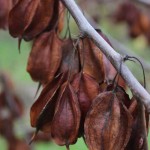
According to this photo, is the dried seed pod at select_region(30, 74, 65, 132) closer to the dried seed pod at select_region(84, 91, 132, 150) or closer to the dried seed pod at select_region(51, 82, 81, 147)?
the dried seed pod at select_region(51, 82, 81, 147)

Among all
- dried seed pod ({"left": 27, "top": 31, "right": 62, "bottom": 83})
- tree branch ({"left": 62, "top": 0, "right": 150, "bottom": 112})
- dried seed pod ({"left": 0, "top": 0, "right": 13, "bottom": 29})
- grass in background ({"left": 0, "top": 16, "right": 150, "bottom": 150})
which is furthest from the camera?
grass in background ({"left": 0, "top": 16, "right": 150, "bottom": 150})

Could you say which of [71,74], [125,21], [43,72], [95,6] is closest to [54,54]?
[43,72]

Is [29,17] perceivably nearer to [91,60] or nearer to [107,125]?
[91,60]

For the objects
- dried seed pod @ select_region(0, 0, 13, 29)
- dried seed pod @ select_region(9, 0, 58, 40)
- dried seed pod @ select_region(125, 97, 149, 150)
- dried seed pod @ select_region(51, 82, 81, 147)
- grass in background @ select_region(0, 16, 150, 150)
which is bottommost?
grass in background @ select_region(0, 16, 150, 150)

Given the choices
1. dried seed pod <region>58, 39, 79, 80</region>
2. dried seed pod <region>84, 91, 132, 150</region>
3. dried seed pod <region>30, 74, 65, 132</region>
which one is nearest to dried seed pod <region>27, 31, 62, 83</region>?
dried seed pod <region>58, 39, 79, 80</region>

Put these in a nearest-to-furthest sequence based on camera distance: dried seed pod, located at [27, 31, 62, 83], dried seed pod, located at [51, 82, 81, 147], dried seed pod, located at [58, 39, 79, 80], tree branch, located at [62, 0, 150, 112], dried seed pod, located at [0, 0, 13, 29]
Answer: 1. tree branch, located at [62, 0, 150, 112]
2. dried seed pod, located at [51, 82, 81, 147]
3. dried seed pod, located at [58, 39, 79, 80]
4. dried seed pod, located at [27, 31, 62, 83]
5. dried seed pod, located at [0, 0, 13, 29]

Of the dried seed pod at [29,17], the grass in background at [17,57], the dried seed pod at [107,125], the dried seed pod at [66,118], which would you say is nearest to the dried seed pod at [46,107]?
the dried seed pod at [66,118]

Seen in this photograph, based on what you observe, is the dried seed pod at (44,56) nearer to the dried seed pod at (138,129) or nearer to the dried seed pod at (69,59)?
the dried seed pod at (69,59)
